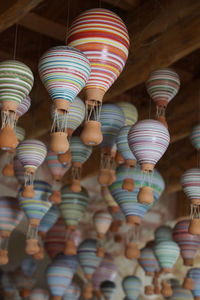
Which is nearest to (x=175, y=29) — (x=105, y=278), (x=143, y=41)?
(x=143, y=41)

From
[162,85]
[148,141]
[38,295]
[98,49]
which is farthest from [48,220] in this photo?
[98,49]

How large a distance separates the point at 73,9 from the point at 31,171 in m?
1.21

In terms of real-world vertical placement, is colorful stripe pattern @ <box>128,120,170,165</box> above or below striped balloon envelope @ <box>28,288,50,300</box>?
above

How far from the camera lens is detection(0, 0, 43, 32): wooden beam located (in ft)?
11.8

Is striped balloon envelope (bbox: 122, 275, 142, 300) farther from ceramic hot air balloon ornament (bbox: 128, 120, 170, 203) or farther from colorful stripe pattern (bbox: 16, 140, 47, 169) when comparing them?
ceramic hot air balloon ornament (bbox: 128, 120, 170, 203)

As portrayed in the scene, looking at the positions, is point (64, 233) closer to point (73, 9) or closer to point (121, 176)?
point (121, 176)

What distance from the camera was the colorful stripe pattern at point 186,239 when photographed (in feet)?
15.7

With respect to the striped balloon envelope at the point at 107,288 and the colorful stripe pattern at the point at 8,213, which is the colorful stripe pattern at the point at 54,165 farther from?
the striped balloon envelope at the point at 107,288

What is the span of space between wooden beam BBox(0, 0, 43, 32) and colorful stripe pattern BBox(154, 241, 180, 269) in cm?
206

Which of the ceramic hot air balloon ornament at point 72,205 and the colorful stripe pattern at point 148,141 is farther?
the ceramic hot air balloon ornament at point 72,205

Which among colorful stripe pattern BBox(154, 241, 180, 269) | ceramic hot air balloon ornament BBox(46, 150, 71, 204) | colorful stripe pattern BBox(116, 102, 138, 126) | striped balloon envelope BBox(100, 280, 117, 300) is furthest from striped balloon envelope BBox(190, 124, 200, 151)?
striped balloon envelope BBox(100, 280, 117, 300)

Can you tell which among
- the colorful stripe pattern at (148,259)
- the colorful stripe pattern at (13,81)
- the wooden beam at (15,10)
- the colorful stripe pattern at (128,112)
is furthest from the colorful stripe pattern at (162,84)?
the colorful stripe pattern at (148,259)

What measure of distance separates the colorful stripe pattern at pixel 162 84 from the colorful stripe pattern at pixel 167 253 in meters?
1.27

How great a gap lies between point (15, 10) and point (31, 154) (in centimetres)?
79
